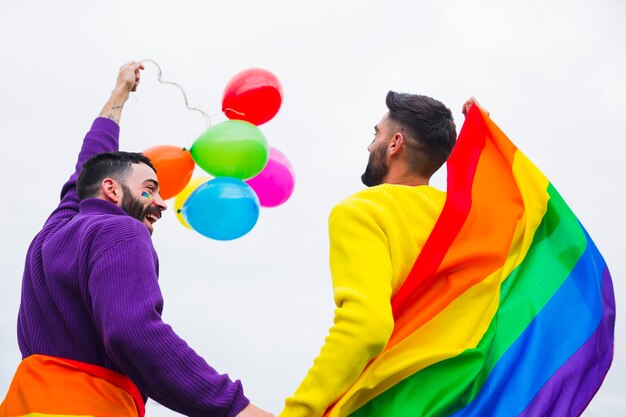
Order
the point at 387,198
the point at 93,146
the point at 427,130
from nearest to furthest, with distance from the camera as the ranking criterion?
the point at 387,198 < the point at 427,130 < the point at 93,146

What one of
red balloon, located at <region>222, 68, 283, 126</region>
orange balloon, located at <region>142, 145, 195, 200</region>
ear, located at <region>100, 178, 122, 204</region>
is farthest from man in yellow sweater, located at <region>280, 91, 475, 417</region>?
orange balloon, located at <region>142, 145, 195, 200</region>

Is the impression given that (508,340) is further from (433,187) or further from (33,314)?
(33,314)

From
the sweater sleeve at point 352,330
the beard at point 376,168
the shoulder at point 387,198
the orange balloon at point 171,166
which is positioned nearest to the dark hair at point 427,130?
the beard at point 376,168

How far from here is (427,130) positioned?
3408 millimetres

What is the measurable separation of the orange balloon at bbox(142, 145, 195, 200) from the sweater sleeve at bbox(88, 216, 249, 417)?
5.36ft

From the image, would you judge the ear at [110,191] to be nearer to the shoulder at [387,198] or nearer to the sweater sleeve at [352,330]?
the shoulder at [387,198]

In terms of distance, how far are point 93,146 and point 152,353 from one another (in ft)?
5.34

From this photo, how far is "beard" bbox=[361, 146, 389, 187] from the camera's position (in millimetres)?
3420

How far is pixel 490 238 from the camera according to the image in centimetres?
299

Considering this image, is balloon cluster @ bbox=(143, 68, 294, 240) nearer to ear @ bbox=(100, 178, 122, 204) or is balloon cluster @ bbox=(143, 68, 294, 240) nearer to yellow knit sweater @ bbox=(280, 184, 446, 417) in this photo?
ear @ bbox=(100, 178, 122, 204)

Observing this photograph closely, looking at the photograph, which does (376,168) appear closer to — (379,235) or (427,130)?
(427,130)

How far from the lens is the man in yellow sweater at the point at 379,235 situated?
2625 mm

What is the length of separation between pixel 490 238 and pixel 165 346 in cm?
123

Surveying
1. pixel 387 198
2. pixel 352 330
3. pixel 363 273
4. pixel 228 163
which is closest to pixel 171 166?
pixel 228 163
